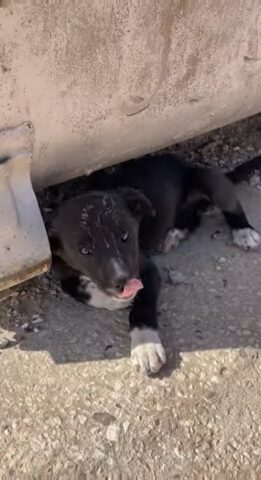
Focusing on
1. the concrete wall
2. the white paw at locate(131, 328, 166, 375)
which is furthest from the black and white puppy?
the concrete wall

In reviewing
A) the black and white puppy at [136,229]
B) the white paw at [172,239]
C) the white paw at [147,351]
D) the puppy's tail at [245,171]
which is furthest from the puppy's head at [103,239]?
the puppy's tail at [245,171]

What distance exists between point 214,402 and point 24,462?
0.71m

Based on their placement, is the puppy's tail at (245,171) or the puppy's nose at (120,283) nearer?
the puppy's nose at (120,283)

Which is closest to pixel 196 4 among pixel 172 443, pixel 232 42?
pixel 232 42

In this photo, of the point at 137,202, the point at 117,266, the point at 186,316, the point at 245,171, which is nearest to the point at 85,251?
the point at 117,266

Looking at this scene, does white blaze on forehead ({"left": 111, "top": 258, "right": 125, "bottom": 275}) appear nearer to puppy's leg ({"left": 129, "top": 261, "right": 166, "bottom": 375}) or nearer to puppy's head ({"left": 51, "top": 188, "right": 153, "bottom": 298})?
puppy's head ({"left": 51, "top": 188, "right": 153, "bottom": 298})

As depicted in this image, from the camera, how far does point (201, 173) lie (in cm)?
407

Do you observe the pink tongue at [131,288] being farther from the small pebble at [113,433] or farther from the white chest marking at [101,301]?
the small pebble at [113,433]

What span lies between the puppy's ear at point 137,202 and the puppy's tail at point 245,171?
69 centimetres

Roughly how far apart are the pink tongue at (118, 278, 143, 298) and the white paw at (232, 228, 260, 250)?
72 cm

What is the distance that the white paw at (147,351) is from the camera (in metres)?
3.19

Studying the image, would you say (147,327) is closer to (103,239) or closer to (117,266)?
(117,266)

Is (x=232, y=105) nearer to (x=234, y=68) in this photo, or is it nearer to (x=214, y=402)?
(x=234, y=68)

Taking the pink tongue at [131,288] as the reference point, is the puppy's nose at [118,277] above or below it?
above
